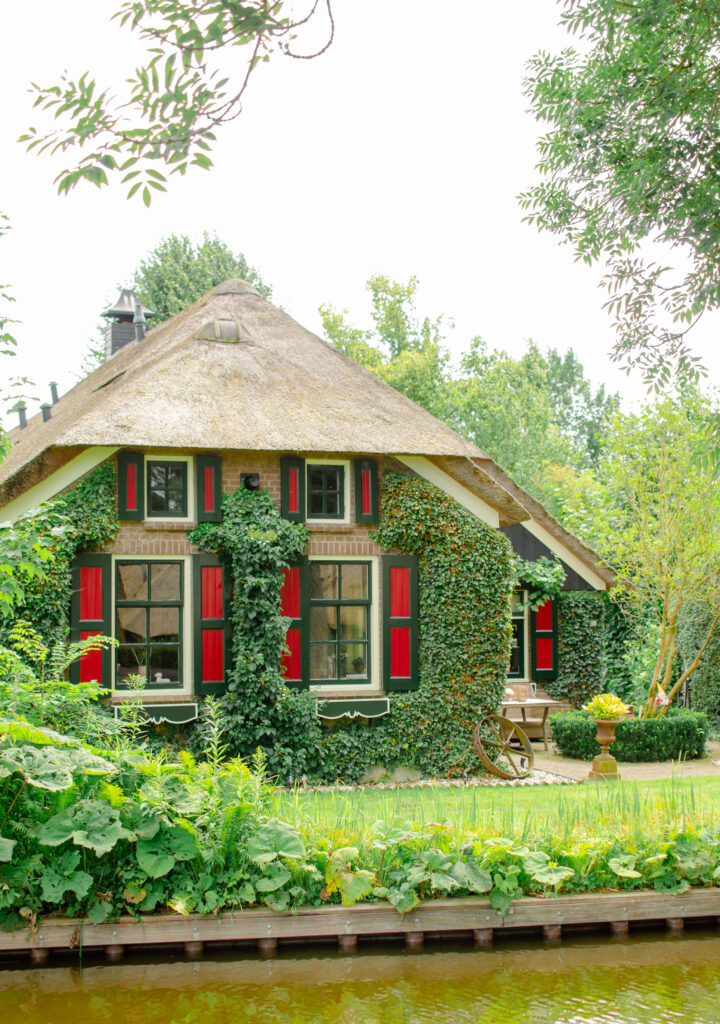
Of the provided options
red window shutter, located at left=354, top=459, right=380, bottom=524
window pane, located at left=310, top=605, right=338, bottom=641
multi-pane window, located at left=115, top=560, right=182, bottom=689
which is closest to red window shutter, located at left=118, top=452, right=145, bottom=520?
multi-pane window, located at left=115, top=560, right=182, bottom=689

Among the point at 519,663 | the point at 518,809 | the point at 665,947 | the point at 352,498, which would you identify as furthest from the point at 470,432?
the point at 665,947

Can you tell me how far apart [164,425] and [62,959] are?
21.5 feet

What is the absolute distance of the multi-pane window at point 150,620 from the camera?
11516 mm

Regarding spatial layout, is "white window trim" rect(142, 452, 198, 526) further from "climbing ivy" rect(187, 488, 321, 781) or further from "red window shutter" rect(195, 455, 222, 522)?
"climbing ivy" rect(187, 488, 321, 781)

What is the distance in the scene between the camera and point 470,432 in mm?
35812

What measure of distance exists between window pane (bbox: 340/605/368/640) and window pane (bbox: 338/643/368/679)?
112 mm

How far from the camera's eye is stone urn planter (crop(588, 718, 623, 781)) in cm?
1158

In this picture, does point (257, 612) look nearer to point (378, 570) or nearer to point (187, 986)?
point (378, 570)

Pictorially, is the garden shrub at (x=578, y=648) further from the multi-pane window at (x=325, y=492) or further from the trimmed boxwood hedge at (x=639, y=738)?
the multi-pane window at (x=325, y=492)

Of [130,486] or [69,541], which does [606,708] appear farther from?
[69,541]

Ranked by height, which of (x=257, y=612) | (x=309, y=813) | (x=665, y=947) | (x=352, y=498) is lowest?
(x=665, y=947)

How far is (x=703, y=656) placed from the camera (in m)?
16.9

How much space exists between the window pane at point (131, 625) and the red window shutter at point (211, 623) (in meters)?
0.67

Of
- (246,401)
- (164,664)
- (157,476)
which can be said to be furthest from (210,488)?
(164,664)
